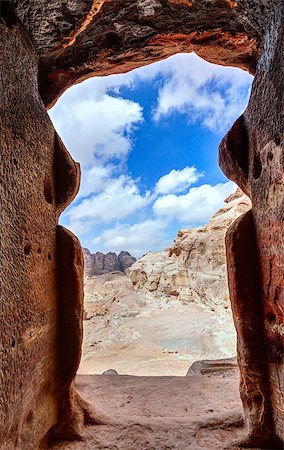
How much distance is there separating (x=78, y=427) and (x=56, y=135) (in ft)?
11.9

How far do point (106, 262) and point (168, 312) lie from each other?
89.3ft

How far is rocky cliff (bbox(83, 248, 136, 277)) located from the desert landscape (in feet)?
37.2

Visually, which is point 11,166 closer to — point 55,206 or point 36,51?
point 55,206

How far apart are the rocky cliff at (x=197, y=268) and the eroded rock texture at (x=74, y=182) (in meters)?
16.1

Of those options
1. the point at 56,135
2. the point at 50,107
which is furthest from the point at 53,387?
the point at 50,107

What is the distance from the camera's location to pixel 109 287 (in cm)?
2802

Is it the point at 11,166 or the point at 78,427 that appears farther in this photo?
the point at 78,427

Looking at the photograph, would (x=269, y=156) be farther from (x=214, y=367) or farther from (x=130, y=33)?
(x=214, y=367)

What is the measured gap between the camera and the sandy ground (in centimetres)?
1079

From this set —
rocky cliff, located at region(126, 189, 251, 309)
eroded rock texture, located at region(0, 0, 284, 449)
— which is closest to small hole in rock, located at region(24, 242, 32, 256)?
eroded rock texture, located at region(0, 0, 284, 449)

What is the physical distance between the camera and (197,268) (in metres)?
22.4

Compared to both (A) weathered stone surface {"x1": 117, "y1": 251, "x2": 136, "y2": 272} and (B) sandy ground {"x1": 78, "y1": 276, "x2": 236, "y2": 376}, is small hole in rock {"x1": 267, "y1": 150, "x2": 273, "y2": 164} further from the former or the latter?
(A) weathered stone surface {"x1": 117, "y1": 251, "x2": 136, "y2": 272}

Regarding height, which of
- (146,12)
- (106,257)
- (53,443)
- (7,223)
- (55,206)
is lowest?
(53,443)

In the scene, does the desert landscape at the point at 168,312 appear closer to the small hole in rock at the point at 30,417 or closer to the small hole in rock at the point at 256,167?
the small hole in rock at the point at 30,417
